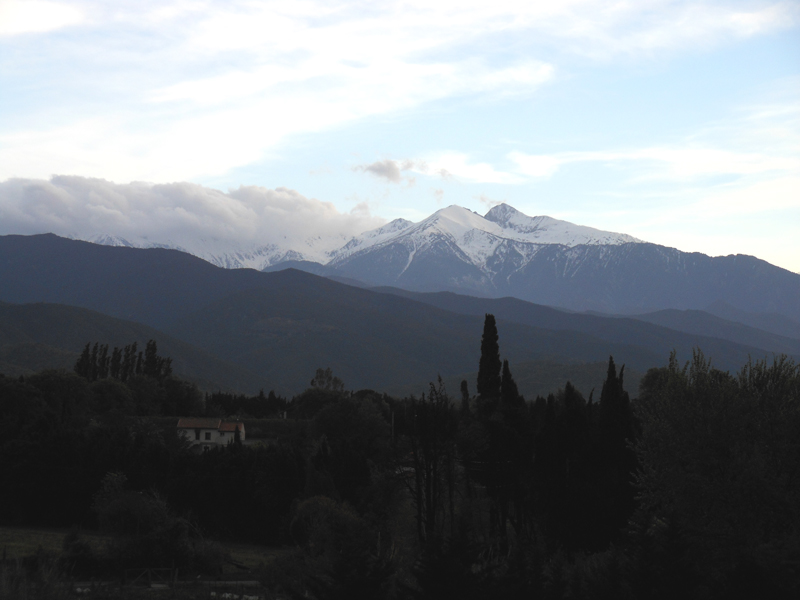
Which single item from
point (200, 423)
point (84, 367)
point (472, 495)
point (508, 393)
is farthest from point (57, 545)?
point (84, 367)

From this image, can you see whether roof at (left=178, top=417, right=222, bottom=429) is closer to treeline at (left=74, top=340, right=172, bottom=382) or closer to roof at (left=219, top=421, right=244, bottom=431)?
roof at (left=219, top=421, right=244, bottom=431)

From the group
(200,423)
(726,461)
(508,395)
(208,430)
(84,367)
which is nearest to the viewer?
(726,461)

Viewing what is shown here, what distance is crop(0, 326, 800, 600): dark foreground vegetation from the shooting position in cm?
2284

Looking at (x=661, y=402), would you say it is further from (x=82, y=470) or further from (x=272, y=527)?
(x=82, y=470)

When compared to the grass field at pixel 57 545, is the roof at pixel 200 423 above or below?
above

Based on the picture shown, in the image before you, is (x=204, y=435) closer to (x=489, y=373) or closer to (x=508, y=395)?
(x=489, y=373)

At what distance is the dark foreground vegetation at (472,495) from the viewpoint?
74.9ft

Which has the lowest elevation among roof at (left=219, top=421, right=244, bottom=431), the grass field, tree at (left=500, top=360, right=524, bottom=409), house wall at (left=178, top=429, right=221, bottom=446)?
the grass field

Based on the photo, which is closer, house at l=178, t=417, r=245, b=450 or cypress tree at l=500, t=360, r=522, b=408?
cypress tree at l=500, t=360, r=522, b=408

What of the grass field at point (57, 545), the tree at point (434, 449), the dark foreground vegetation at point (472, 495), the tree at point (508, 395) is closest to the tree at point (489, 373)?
the dark foreground vegetation at point (472, 495)

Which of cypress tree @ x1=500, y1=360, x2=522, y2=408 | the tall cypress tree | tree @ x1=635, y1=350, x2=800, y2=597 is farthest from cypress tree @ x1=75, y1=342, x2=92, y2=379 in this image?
tree @ x1=635, y1=350, x2=800, y2=597

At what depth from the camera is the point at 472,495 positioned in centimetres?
5356

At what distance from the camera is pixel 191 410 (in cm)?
11325

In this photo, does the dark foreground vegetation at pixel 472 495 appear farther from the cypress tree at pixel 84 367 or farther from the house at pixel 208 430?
the cypress tree at pixel 84 367
